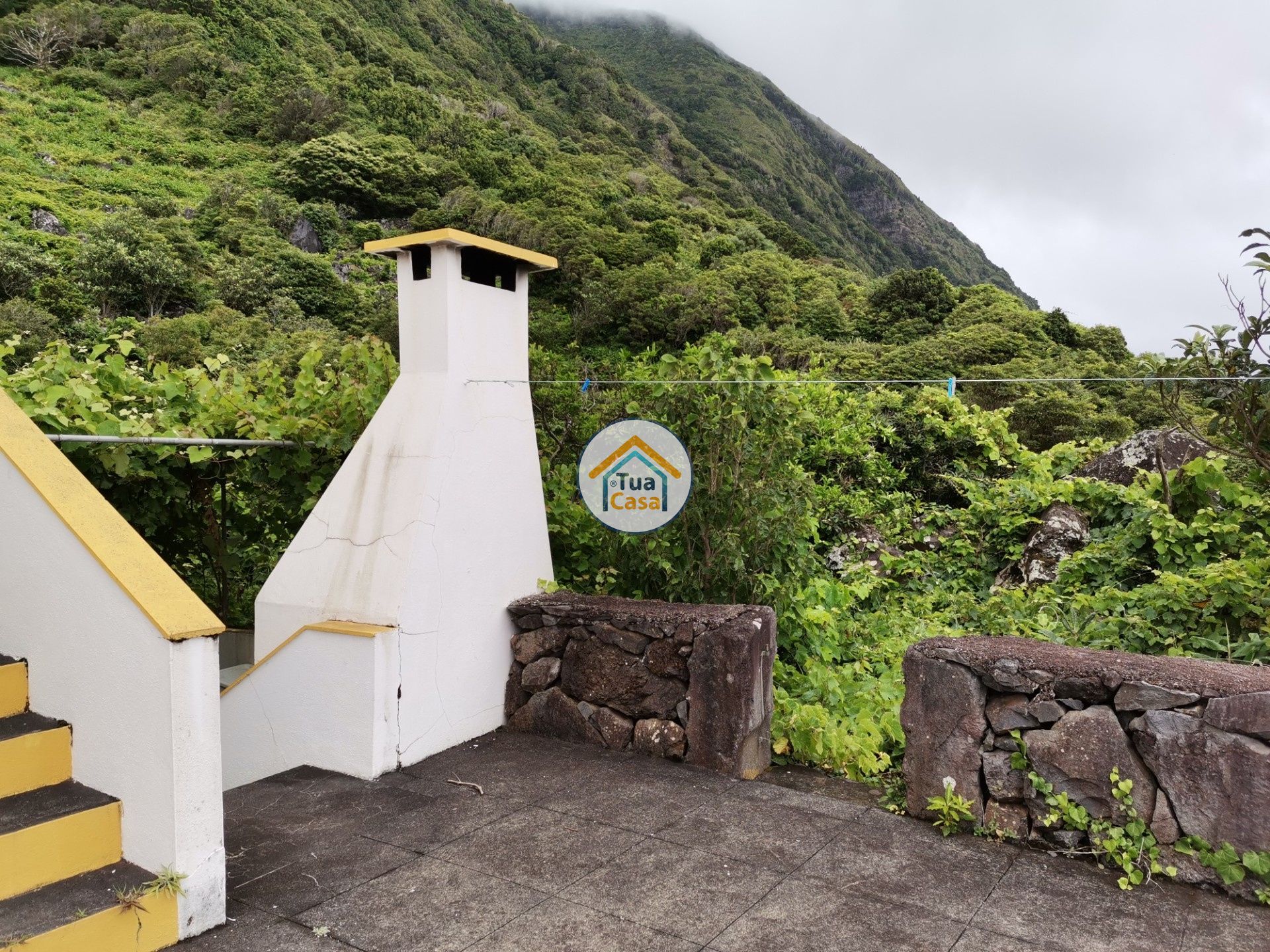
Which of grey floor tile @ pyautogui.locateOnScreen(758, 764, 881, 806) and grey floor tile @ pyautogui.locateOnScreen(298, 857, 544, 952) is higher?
grey floor tile @ pyautogui.locateOnScreen(298, 857, 544, 952)

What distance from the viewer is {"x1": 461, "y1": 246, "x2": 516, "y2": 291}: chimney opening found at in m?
4.16

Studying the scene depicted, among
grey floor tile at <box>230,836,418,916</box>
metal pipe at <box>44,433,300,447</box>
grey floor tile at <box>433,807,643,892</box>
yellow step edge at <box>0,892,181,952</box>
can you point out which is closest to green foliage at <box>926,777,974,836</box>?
grey floor tile at <box>433,807,643,892</box>

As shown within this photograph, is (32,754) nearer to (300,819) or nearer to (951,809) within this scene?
(300,819)

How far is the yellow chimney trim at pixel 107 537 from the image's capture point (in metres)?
2.45

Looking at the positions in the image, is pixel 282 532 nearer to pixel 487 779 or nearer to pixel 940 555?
pixel 487 779

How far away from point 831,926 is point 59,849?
7.50 feet

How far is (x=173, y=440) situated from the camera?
4.23 metres

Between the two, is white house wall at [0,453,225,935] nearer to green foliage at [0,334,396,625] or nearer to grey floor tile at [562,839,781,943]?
grey floor tile at [562,839,781,943]

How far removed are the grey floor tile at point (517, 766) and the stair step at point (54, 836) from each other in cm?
139

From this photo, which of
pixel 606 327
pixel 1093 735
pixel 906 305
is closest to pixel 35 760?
pixel 1093 735

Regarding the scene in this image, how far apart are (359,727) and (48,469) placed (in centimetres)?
165

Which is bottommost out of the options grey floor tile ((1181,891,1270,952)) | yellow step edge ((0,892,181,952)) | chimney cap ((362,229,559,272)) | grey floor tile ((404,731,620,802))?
grey floor tile ((1181,891,1270,952))

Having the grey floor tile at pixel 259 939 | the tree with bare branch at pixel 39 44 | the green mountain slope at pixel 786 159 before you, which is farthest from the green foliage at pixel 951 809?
the tree with bare branch at pixel 39 44

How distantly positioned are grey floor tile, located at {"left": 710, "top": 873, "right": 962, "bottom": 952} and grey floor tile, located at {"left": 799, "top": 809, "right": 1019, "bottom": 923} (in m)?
0.08
